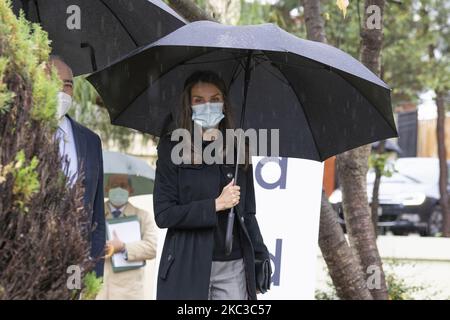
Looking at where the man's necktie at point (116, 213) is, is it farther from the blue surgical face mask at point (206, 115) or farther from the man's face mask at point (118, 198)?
the blue surgical face mask at point (206, 115)

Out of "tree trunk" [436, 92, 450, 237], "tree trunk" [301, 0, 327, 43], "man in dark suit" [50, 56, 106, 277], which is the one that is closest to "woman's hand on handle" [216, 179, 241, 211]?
"man in dark suit" [50, 56, 106, 277]

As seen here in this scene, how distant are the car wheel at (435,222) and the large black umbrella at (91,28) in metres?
12.1

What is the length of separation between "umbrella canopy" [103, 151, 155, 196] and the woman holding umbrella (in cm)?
433

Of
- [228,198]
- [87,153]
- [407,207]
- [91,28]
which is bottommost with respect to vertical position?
[407,207]


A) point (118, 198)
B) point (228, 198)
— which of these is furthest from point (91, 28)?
point (118, 198)

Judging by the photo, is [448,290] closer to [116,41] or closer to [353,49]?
[116,41]

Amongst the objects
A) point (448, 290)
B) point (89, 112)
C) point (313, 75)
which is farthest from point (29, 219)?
point (89, 112)

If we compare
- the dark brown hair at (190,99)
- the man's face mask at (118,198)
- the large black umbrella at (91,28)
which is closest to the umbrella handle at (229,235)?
the dark brown hair at (190,99)

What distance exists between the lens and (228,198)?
415 centimetres

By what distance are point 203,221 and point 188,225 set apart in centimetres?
8

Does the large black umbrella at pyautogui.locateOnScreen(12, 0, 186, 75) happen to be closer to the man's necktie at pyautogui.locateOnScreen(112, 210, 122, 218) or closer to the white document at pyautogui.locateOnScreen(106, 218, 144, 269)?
the white document at pyautogui.locateOnScreen(106, 218, 144, 269)

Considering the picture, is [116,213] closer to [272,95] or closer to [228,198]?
[272,95]

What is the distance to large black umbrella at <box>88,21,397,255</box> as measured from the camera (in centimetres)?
483

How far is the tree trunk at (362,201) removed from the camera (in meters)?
7.16
